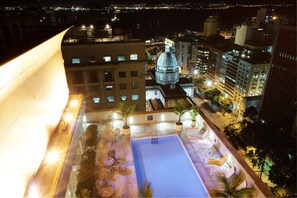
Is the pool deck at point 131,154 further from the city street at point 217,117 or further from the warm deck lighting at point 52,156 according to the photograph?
the city street at point 217,117

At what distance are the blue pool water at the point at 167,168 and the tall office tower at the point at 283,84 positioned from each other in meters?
38.9

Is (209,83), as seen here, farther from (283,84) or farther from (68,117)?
(68,117)

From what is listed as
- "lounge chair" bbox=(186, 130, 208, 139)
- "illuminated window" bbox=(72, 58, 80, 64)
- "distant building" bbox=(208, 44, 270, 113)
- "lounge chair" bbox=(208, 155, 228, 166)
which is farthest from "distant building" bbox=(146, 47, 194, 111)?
"lounge chair" bbox=(208, 155, 228, 166)

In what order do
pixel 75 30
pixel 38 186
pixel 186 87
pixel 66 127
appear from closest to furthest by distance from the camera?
1. pixel 38 186
2. pixel 66 127
3. pixel 75 30
4. pixel 186 87

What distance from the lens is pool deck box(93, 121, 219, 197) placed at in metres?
14.5

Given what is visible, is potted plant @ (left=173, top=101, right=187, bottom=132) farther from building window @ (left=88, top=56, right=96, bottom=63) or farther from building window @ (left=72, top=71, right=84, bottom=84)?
building window @ (left=72, top=71, right=84, bottom=84)

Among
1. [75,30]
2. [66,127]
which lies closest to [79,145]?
[66,127]

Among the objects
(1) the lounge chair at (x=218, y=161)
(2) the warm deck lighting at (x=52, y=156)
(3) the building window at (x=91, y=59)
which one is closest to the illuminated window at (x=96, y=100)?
(3) the building window at (x=91, y=59)

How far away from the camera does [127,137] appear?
765 inches

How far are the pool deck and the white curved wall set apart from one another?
5.42 metres

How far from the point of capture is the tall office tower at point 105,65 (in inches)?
1177

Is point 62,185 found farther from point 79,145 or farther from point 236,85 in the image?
point 236,85

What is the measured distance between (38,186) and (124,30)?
92.9ft

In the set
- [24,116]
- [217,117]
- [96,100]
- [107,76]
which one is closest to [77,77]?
[107,76]
